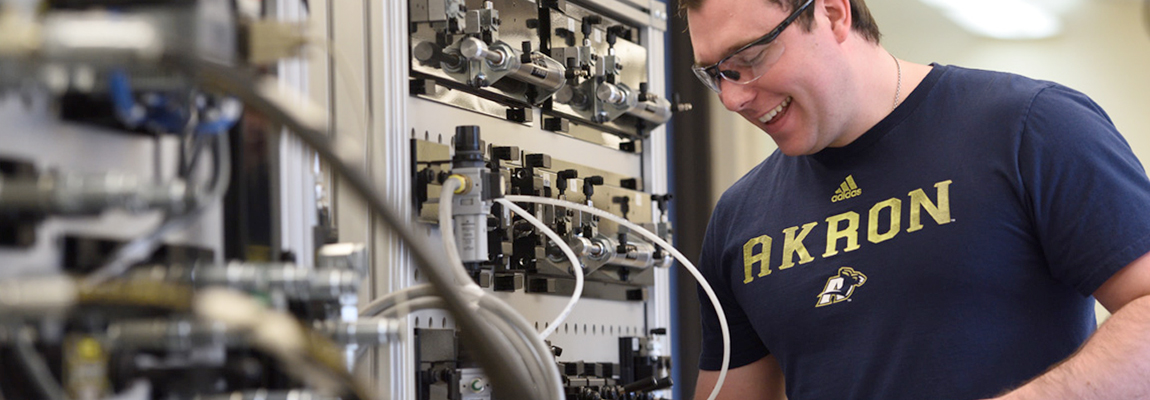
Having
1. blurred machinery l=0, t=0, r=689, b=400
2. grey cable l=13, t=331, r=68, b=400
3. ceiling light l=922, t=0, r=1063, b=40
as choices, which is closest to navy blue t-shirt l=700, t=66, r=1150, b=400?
blurred machinery l=0, t=0, r=689, b=400

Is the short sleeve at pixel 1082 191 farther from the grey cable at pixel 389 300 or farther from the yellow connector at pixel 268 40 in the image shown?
the yellow connector at pixel 268 40

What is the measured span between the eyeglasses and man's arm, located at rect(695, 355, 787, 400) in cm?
62

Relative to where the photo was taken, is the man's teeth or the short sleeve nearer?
the short sleeve

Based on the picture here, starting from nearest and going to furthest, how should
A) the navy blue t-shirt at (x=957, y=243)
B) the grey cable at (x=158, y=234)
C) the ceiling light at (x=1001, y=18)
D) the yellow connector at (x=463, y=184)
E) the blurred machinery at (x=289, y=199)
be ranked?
the blurred machinery at (x=289, y=199)
the grey cable at (x=158, y=234)
the navy blue t-shirt at (x=957, y=243)
the yellow connector at (x=463, y=184)
the ceiling light at (x=1001, y=18)

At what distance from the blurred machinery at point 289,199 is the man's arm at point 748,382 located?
3.5 inches

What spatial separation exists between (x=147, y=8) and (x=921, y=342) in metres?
1.31

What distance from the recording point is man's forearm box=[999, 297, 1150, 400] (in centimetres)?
148

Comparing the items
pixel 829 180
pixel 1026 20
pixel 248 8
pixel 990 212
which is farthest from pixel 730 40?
Result: pixel 1026 20

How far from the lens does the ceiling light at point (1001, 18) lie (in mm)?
3834

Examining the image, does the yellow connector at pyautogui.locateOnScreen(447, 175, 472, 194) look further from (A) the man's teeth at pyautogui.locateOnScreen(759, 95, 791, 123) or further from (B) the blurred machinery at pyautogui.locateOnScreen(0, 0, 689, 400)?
(A) the man's teeth at pyautogui.locateOnScreen(759, 95, 791, 123)

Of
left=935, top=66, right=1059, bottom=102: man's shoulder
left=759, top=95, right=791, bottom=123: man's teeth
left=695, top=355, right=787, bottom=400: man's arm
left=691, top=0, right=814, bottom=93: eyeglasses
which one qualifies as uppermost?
left=691, top=0, right=814, bottom=93: eyeglasses

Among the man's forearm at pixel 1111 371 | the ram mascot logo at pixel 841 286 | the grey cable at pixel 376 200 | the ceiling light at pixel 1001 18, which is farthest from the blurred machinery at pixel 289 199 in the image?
the ceiling light at pixel 1001 18

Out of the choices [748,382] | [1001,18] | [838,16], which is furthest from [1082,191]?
[1001,18]

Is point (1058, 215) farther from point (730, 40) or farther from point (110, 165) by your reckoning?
point (110, 165)
